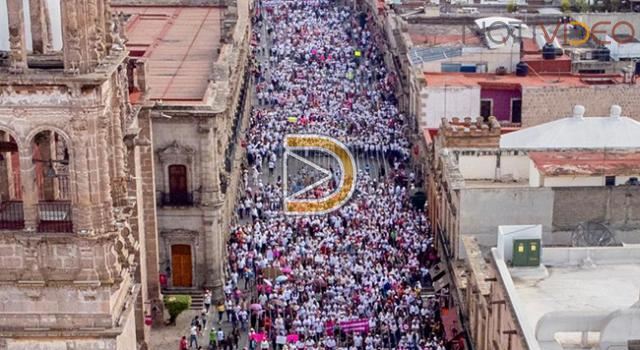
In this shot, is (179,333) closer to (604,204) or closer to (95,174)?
(95,174)

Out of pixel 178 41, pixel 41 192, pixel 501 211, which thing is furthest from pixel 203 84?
pixel 41 192

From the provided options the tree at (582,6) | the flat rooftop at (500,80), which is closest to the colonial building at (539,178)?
the flat rooftop at (500,80)

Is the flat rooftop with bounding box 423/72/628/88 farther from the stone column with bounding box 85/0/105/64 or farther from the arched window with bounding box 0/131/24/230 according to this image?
the stone column with bounding box 85/0/105/64

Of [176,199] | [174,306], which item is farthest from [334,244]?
[174,306]

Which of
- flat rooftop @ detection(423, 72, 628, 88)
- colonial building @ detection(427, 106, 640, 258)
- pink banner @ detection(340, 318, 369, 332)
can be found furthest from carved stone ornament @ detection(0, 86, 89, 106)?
flat rooftop @ detection(423, 72, 628, 88)

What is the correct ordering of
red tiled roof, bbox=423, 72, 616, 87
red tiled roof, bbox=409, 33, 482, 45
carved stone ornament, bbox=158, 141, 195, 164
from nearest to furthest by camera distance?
1. carved stone ornament, bbox=158, 141, 195, 164
2. red tiled roof, bbox=423, 72, 616, 87
3. red tiled roof, bbox=409, 33, 482, 45

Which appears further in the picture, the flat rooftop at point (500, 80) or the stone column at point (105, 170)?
the flat rooftop at point (500, 80)

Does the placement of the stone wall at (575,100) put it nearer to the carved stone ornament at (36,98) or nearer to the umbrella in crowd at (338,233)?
the umbrella in crowd at (338,233)
